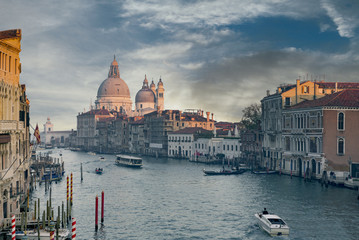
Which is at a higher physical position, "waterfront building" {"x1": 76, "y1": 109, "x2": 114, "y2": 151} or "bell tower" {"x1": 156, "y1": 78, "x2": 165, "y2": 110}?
"bell tower" {"x1": 156, "y1": 78, "x2": 165, "y2": 110}

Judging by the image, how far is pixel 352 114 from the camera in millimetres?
49250

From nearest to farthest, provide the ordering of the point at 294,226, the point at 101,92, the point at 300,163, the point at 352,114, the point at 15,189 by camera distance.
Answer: the point at 15,189 < the point at 294,226 < the point at 352,114 < the point at 300,163 < the point at 101,92

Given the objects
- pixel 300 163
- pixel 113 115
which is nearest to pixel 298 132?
pixel 300 163

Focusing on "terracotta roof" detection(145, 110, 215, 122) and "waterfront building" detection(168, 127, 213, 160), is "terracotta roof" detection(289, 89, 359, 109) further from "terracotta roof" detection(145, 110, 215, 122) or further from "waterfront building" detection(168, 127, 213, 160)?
"terracotta roof" detection(145, 110, 215, 122)

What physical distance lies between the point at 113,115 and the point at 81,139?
A: 15.8m

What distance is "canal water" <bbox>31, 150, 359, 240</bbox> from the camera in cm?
2938

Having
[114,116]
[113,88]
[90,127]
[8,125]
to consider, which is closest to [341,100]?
[8,125]

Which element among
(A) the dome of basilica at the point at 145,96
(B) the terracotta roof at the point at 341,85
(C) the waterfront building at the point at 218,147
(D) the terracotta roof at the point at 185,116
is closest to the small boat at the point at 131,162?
(C) the waterfront building at the point at 218,147

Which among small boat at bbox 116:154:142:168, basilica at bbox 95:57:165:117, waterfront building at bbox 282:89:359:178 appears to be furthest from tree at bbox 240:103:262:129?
basilica at bbox 95:57:165:117

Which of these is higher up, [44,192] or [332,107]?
[332,107]

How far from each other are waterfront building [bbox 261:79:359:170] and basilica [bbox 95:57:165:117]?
119m

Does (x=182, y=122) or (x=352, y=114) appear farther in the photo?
(x=182, y=122)

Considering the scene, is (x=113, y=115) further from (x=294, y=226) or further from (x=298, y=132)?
(x=294, y=226)

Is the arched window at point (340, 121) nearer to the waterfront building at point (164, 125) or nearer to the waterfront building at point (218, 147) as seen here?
the waterfront building at point (218, 147)
